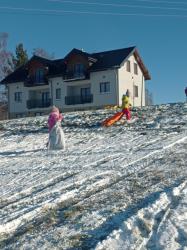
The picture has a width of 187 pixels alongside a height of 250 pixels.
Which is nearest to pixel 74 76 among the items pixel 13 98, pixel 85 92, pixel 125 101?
pixel 85 92

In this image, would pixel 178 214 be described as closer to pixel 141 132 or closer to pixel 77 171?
pixel 77 171

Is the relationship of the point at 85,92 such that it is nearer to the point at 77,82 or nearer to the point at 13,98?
the point at 77,82

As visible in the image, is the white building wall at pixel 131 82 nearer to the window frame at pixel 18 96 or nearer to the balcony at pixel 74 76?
the balcony at pixel 74 76

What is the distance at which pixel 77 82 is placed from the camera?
49.8 meters

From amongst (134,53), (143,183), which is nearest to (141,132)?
(143,183)

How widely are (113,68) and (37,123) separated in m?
22.4

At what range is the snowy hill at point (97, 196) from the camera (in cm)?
560

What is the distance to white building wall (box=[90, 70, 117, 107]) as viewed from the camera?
4684cm

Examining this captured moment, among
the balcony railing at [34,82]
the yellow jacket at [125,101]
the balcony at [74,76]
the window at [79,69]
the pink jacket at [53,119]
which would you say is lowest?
the pink jacket at [53,119]

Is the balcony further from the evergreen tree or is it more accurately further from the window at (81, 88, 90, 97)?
the evergreen tree

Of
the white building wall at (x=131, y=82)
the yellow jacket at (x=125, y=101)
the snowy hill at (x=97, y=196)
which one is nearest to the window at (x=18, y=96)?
the white building wall at (x=131, y=82)

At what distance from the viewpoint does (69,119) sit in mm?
25734

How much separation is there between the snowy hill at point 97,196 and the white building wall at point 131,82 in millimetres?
31666

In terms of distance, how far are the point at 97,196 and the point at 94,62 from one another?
42337 millimetres
